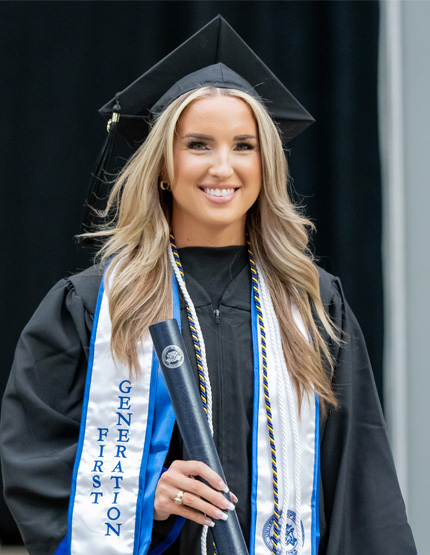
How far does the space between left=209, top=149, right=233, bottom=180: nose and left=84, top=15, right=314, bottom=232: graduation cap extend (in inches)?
8.0

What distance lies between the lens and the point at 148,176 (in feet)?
7.06

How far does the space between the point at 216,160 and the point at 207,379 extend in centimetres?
53

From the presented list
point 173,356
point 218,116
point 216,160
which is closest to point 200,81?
point 218,116

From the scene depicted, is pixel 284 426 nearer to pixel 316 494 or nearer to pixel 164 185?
pixel 316 494

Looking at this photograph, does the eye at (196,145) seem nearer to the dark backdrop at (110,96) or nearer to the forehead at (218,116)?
the forehead at (218,116)

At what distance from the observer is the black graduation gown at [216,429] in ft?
6.36

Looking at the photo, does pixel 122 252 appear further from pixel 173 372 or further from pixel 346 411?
pixel 346 411

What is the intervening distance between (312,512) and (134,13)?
6.40 ft

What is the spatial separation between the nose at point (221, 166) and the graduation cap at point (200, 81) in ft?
0.66

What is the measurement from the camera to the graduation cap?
2.19m

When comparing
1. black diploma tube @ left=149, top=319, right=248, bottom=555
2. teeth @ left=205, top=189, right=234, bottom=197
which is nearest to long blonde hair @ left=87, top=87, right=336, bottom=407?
teeth @ left=205, top=189, right=234, bottom=197

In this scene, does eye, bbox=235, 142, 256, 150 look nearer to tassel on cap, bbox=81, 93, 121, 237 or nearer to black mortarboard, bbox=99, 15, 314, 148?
black mortarboard, bbox=99, 15, 314, 148

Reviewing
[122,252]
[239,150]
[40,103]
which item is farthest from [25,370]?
[40,103]

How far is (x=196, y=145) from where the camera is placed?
6.88 feet
